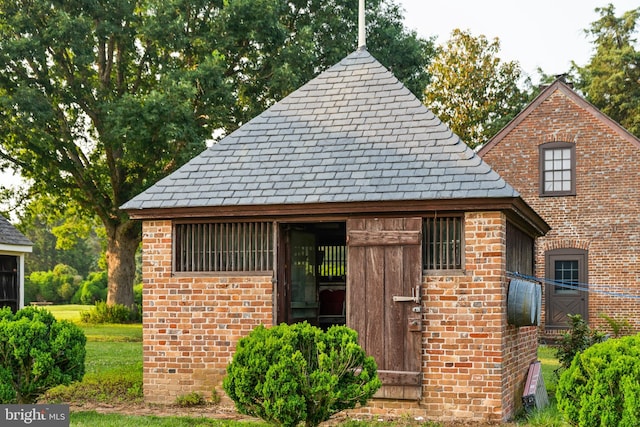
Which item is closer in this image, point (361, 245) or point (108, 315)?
point (361, 245)

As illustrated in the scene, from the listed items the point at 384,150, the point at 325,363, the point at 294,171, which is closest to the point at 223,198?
the point at 294,171

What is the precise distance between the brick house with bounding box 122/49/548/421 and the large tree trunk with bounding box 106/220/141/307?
52.7 ft

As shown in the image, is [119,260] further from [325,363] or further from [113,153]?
[325,363]

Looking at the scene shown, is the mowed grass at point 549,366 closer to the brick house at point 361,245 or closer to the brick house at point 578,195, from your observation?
the brick house at point 578,195

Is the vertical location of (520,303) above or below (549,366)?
above

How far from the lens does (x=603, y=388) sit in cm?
805

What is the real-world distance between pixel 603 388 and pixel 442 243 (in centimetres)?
288

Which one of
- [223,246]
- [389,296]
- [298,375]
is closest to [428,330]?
[389,296]

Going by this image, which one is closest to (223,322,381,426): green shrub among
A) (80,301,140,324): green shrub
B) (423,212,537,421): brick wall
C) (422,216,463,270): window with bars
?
(423,212,537,421): brick wall

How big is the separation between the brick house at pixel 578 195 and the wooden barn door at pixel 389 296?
13138 mm

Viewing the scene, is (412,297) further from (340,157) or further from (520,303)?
(340,157)

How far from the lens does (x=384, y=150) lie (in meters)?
11.0

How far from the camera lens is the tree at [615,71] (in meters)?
36.0

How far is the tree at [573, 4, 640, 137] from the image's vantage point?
36031mm
